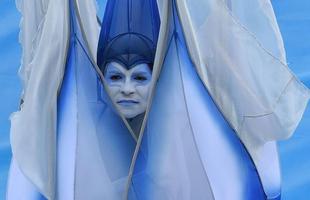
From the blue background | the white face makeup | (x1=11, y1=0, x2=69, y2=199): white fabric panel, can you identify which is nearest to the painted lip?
the white face makeup

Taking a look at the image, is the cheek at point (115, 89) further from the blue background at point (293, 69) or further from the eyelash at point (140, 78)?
the blue background at point (293, 69)

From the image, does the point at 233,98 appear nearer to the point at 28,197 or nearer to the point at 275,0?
the point at 28,197

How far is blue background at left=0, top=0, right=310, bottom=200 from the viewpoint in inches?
84.7

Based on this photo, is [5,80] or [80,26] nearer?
[80,26]

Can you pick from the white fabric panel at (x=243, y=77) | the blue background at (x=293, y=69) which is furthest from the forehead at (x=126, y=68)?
the blue background at (x=293, y=69)

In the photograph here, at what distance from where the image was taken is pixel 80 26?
119 cm

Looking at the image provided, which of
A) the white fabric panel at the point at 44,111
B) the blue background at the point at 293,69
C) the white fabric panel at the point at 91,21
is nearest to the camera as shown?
the white fabric panel at the point at 44,111

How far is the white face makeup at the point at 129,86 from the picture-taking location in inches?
50.5

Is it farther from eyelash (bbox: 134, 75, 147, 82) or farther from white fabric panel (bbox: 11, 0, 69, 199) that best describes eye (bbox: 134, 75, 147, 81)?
white fabric panel (bbox: 11, 0, 69, 199)

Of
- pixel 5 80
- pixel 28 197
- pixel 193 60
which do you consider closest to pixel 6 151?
pixel 5 80

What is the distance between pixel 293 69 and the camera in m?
2.56

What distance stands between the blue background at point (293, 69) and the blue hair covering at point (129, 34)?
2.98 feet

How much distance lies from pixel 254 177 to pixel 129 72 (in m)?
0.25

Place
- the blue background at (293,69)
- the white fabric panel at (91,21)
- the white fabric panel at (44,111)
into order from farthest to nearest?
the blue background at (293,69), the white fabric panel at (91,21), the white fabric panel at (44,111)
